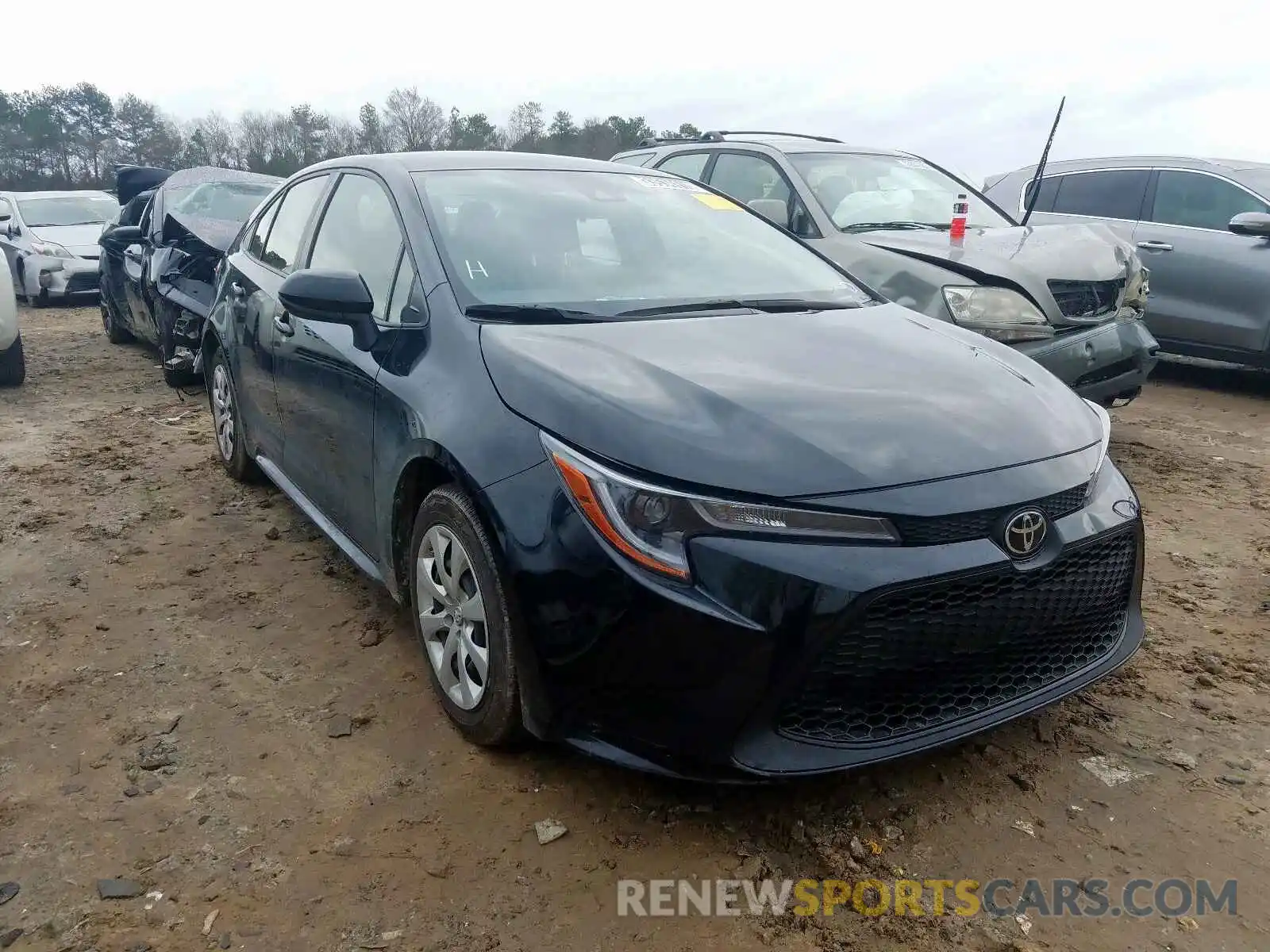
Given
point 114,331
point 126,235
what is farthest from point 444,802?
point 114,331

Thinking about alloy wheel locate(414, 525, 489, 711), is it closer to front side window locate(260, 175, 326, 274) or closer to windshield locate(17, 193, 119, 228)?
front side window locate(260, 175, 326, 274)

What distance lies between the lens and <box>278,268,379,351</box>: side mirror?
113 inches

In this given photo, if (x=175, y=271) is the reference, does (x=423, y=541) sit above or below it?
below

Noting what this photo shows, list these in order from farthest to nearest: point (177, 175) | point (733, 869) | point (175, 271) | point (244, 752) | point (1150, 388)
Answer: point (177, 175)
point (1150, 388)
point (175, 271)
point (244, 752)
point (733, 869)

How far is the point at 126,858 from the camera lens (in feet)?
7.29

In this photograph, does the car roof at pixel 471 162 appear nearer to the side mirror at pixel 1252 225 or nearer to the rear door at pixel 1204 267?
the side mirror at pixel 1252 225

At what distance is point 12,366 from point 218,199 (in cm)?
198

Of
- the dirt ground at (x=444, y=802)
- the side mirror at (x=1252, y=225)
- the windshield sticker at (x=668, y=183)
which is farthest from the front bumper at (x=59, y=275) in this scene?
the side mirror at (x=1252, y=225)

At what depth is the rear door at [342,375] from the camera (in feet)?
9.82

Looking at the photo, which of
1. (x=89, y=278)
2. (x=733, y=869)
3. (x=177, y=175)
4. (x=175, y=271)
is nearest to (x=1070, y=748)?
(x=733, y=869)

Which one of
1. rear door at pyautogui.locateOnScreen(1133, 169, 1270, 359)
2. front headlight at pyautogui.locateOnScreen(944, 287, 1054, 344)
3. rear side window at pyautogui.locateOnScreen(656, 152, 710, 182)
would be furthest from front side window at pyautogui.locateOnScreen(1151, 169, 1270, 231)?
rear side window at pyautogui.locateOnScreen(656, 152, 710, 182)

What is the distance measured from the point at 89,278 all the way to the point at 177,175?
606 centimetres

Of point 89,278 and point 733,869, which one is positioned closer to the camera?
point 733,869

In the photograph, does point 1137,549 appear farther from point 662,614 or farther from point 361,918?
point 361,918
